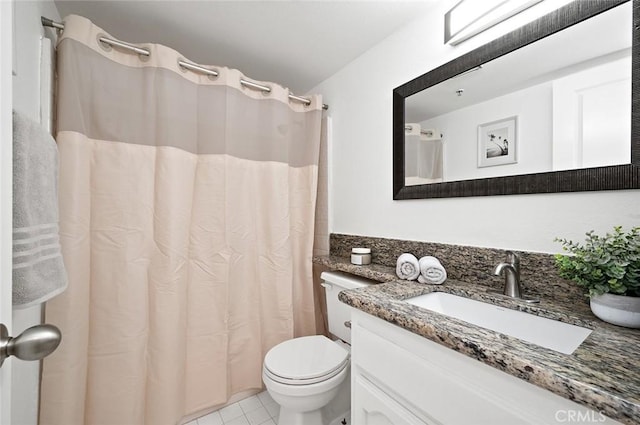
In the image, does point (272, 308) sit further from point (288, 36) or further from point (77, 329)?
point (288, 36)

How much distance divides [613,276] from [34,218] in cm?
152

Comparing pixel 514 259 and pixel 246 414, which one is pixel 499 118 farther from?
pixel 246 414

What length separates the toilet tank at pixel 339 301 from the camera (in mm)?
1467

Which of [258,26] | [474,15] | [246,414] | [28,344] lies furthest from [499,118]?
[246,414]

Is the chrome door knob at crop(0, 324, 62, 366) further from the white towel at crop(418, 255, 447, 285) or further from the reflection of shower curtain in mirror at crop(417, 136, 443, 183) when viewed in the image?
the reflection of shower curtain in mirror at crop(417, 136, 443, 183)

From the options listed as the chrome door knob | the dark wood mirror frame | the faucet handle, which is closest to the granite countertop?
the faucet handle

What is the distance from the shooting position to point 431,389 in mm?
710

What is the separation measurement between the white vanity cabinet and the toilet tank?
485mm

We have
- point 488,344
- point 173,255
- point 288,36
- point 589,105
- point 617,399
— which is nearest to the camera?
point 617,399

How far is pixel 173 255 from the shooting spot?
136 centimetres


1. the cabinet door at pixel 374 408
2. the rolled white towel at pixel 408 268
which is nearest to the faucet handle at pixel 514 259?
the rolled white towel at pixel 408 268

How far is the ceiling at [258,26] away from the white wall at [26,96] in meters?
0.34

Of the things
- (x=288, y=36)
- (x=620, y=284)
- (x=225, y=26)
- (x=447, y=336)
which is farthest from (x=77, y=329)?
(x=620, y=284)

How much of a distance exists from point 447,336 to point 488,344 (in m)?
0.09
